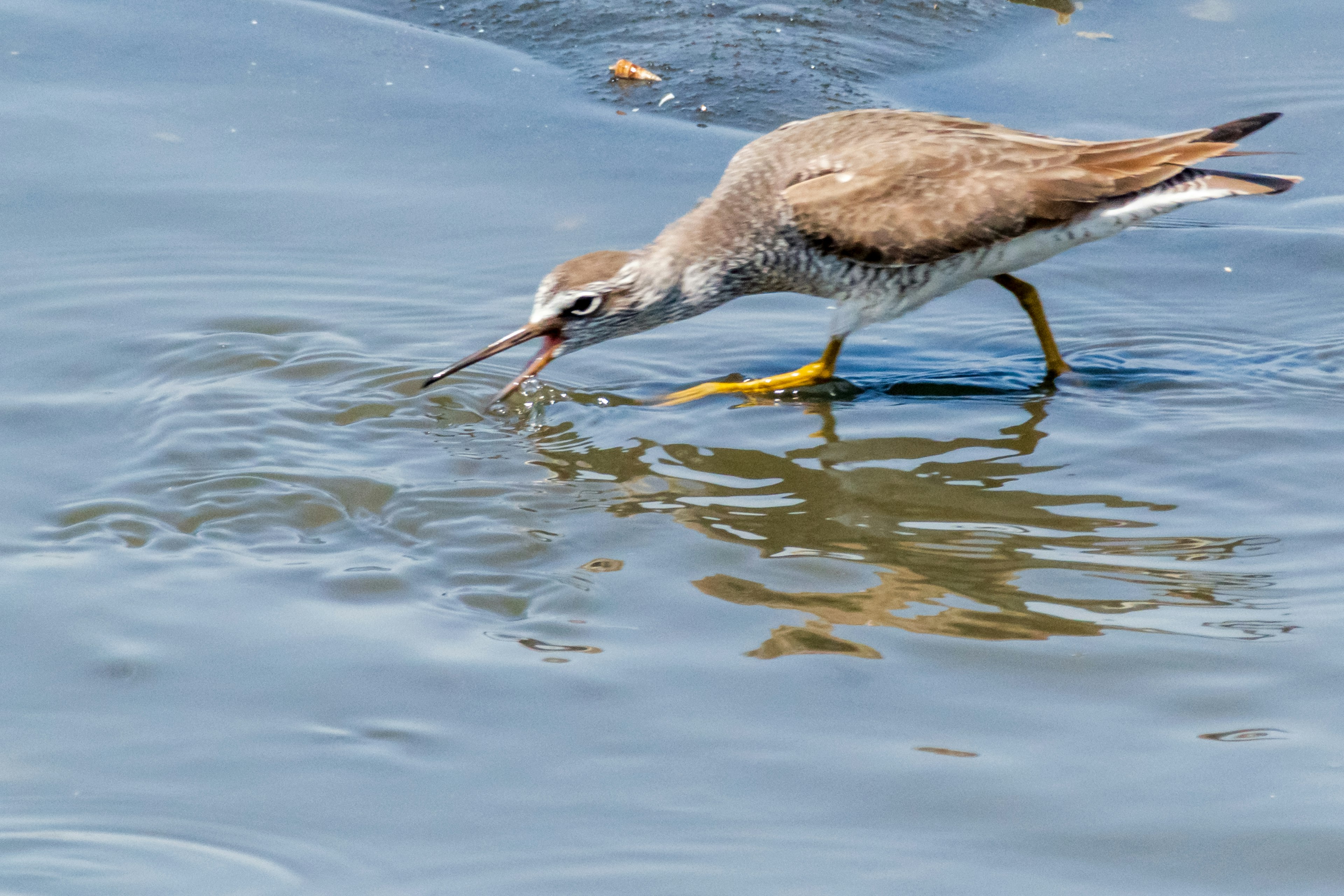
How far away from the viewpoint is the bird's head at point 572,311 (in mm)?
6352

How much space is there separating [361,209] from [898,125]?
294cm

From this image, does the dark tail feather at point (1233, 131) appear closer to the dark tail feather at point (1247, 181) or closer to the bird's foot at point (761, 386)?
the dark tail feather at point (1247, 181)

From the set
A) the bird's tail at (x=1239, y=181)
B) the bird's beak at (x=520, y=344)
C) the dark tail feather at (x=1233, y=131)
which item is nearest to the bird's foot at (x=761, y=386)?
the bird's beak at (x=520, y=344)

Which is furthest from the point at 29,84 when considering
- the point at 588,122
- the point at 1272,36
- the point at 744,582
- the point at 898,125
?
the point at 1272,36

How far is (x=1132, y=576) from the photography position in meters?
4.95

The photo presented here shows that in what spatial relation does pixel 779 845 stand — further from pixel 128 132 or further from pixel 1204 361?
pixel 128 132

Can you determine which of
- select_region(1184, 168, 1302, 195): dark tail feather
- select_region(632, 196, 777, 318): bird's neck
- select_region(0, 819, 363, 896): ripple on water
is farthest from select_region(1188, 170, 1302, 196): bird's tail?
select_region(0, 819, 363, 896): ripple on water

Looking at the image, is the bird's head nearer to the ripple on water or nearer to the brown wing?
the brown wing

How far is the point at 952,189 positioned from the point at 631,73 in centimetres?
357

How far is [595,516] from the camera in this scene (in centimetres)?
550

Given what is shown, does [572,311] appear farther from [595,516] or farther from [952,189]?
[952,189]

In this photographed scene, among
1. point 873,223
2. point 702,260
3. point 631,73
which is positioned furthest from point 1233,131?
point 631,73

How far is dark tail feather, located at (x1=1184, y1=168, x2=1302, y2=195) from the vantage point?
657 centimetres

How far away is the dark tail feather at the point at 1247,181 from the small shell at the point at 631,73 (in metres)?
3.96
